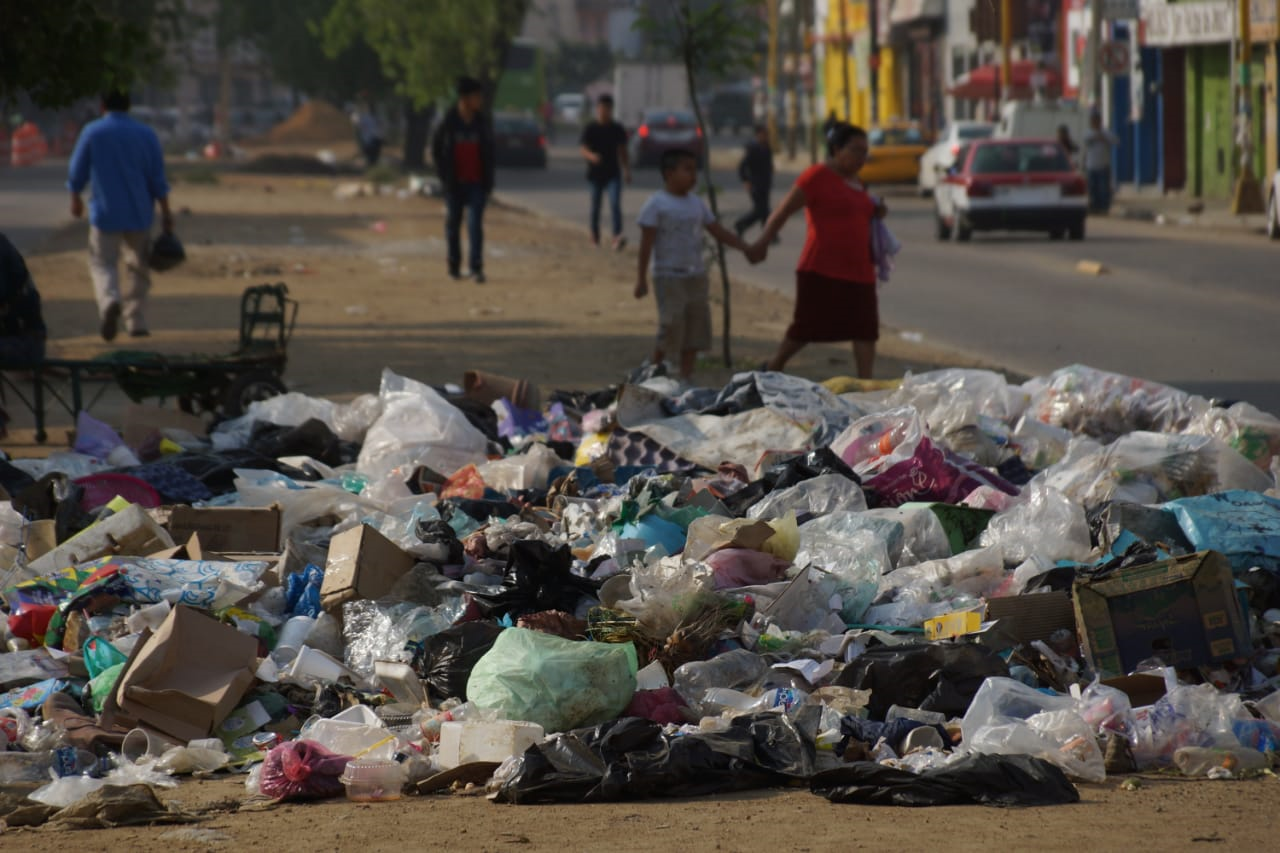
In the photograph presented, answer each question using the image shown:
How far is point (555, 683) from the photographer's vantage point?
512 centimetres

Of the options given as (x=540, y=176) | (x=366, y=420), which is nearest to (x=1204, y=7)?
(x=540, y=176)

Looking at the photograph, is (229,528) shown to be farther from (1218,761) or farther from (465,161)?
(465,161)

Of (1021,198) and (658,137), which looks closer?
(1021,198)

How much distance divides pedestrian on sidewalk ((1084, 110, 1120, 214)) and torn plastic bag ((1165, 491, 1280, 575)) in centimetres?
2342

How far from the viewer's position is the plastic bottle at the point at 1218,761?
4.75 m

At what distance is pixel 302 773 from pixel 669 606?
1437mm

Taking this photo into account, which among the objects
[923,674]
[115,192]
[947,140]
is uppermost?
[947,140]

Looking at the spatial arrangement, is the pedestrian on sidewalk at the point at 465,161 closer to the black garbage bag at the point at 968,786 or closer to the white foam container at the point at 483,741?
the white foam container at the point at 483,741

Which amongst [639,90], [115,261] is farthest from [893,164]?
[115,261]

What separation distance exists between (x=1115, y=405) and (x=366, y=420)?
12.5 feet

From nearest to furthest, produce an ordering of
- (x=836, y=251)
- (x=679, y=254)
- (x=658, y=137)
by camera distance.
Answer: (x=836, y=251)
(x=679, y=254)
(x=658, y=137)

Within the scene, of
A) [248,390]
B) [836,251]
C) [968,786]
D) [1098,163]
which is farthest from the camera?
[1098,163]

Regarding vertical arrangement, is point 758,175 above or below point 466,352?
above

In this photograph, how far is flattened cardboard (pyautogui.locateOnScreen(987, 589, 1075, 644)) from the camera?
18.6 feet
